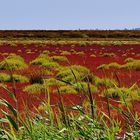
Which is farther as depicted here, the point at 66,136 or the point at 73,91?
the point at 73,91

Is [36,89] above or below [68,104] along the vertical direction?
below

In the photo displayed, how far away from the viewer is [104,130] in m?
4.48

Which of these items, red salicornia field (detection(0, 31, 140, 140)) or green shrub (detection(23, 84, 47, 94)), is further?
green shrub (detection(23, 84, 47, 94))

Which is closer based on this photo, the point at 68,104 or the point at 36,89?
the point at 68,104

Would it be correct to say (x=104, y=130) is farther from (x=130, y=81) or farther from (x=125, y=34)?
(x=125, y=34)

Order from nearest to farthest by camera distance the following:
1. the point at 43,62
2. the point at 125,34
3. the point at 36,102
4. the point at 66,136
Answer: the point at 66,136, the point at 36,102, the point at 43,62, the point at 125,34

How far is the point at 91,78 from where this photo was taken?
1867 cm

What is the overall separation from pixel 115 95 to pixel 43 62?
13240 millimetres

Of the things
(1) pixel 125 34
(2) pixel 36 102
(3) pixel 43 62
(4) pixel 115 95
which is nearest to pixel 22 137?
(2) pixel 36 102

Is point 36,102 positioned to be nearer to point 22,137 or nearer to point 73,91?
point 73,91

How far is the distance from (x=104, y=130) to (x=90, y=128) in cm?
15

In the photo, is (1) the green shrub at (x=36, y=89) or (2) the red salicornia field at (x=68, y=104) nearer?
(2) the red salicornia field at (x=68, y=104)

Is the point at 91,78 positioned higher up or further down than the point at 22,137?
further down

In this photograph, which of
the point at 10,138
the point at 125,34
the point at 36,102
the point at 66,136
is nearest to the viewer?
the point at 10,138
